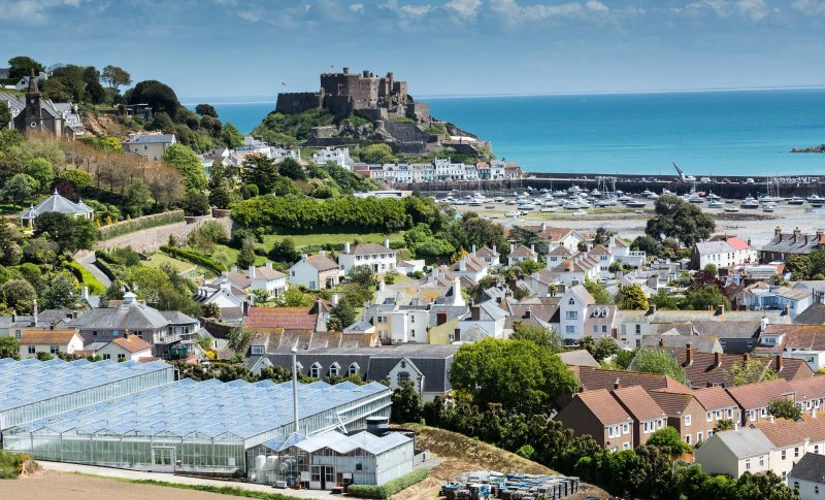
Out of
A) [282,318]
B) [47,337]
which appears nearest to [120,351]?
[47,337]

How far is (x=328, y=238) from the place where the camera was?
77000 mm

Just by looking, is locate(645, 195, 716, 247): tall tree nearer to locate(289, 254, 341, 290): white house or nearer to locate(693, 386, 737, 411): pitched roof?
locate(289, 254, 341, 290): white house

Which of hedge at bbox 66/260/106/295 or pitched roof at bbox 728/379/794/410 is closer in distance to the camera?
pitched roof at bbox 728/379/794/410

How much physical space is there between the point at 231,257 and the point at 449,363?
96.8 feet

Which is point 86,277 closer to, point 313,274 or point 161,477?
point 313,274

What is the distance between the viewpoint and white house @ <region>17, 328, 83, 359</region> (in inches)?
1912

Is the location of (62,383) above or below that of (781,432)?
above

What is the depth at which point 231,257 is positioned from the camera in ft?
232

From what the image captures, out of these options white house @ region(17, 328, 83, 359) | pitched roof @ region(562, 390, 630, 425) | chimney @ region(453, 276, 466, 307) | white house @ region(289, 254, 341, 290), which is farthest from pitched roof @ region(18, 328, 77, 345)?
white house @ region(289, 254, 341, 290)

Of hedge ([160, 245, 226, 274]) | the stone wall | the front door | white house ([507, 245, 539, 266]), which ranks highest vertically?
the stone wall

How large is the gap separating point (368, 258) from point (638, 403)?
34.2m

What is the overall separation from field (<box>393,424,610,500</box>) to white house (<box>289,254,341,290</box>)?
92.4 ft

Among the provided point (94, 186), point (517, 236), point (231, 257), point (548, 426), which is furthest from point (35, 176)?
point (548, 426)

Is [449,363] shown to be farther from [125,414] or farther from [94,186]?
[94,186]
